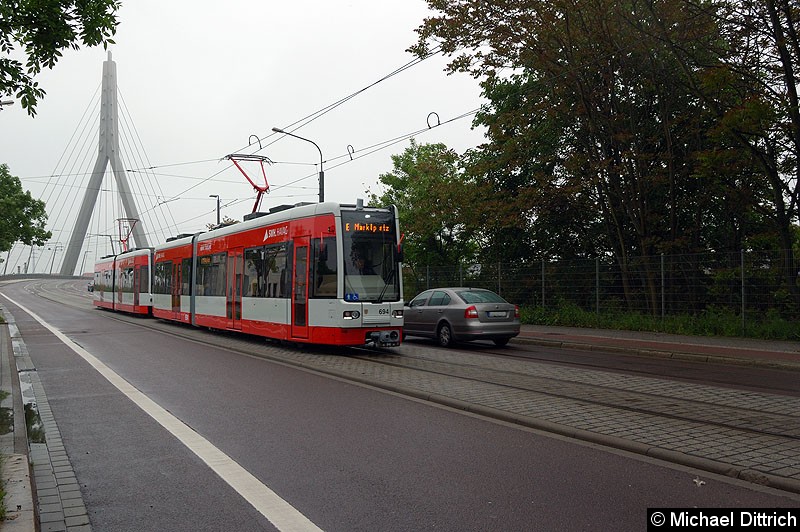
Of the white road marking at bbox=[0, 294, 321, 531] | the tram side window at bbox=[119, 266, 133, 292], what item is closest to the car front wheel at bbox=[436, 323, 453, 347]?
the white road marking at bbox=[0, 294, 321, 531]

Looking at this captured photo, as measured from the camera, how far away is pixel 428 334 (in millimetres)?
17625

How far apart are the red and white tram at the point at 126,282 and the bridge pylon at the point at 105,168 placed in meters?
8.32

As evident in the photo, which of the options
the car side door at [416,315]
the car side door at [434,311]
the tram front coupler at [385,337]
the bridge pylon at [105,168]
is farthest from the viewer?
the bridge pylon at [105,168]

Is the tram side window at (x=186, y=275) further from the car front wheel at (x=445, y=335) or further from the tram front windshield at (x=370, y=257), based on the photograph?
the tram front windshield at (x=370, y=257)

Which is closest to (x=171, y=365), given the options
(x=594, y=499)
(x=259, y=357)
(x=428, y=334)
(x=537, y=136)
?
(x=259, y=357)

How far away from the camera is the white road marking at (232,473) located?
4457mm

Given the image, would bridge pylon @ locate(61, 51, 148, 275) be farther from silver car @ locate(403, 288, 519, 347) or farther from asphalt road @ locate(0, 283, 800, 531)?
asphalt road @ locate(0, 283, 800, 531)

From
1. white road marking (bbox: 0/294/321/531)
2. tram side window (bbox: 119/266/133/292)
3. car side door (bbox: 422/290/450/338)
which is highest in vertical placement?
tram side window (bbox: 119/266/133/292)

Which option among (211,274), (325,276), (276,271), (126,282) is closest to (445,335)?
(325,276)

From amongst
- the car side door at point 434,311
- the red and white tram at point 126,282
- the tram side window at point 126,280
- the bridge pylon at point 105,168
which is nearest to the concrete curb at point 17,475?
the car side door at point 434,311

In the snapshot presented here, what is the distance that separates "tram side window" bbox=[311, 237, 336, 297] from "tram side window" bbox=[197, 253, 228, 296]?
5831 millimetres

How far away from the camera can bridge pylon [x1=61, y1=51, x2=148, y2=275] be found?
4806 centimetres

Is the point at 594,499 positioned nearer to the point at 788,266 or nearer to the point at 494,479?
the point at 494,479

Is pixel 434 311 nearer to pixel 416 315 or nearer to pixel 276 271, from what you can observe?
pixel 416 315
